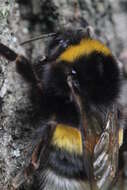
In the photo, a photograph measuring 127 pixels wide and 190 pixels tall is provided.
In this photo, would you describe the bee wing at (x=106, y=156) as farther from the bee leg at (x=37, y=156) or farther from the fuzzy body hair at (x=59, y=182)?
the bee leg at (x=37, y=156)

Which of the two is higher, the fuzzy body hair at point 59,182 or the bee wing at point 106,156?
the bee wing at point 106,156

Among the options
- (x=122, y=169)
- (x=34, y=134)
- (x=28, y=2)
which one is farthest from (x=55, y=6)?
(x=122, y=169)

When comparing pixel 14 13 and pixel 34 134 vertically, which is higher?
pixel 14 13

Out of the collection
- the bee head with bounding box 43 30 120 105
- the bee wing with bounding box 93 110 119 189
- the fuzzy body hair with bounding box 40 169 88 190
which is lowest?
the fuzzy body hair with bounding box 40 169 88 190

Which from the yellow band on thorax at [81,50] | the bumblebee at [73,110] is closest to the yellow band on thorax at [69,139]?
the bumblebee at [73,110]

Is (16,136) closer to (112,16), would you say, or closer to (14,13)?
(14,13)

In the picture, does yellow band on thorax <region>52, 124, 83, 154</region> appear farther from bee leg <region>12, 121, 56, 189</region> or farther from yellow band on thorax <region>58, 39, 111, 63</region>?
yellow band on thorax <region>58, 39, 111, 63</region>

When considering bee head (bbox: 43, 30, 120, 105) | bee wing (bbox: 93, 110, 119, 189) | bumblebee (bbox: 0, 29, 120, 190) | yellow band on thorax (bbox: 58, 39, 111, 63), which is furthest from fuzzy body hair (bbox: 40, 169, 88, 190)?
yellow band on thorax (bbox: 58, 39, 111, 63)

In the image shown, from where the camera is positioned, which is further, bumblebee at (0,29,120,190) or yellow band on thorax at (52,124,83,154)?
yellow band on thorax at (52,124,83,154)
